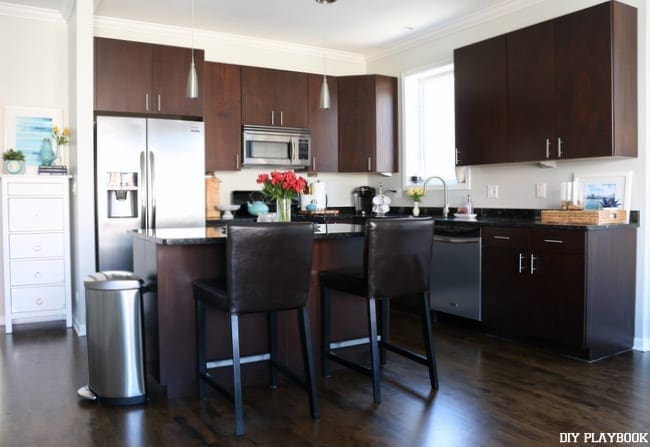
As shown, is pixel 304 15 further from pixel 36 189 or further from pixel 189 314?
pixel 189 314

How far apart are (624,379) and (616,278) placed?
0.77 meters

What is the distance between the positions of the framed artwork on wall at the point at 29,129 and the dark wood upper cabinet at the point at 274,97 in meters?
1.72

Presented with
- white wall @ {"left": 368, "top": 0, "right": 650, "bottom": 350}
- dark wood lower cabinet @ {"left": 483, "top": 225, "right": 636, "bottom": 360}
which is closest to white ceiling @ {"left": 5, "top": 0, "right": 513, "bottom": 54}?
white wall @ {"left": 368, "top": 0, "right": 650, "bottom": 350}

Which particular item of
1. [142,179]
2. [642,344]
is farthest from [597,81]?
[142,179]

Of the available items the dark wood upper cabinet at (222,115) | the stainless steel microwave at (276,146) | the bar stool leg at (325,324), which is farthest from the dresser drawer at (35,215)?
the bar stool leg at (325,324)

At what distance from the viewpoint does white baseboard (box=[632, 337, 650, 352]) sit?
3744 mm

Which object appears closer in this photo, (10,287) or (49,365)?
(49,365)

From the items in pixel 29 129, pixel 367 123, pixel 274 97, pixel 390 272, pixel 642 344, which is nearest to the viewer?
pixel 390 272

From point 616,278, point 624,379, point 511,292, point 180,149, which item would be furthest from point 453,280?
point 180,149

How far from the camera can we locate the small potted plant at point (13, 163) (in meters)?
4.50

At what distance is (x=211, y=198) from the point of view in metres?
5.22

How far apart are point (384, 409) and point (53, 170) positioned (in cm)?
338

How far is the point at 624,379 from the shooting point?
3.15 metres

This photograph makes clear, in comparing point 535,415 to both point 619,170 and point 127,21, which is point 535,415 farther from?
point 127,21
